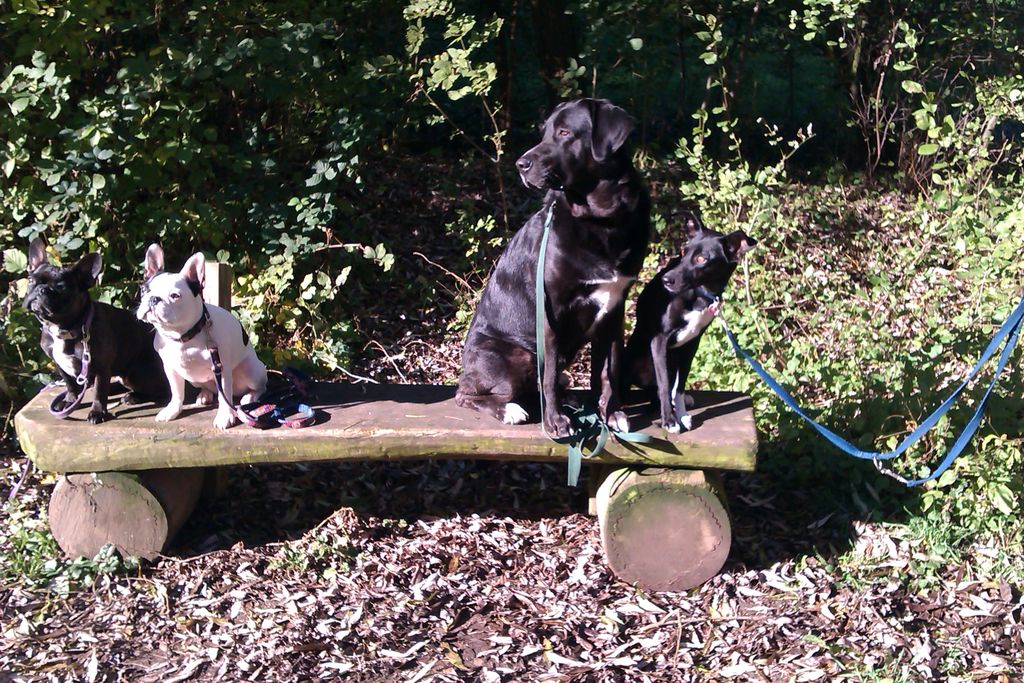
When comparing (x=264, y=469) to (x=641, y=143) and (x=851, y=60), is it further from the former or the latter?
(x=851, y=60)

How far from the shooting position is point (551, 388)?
3.96 metres

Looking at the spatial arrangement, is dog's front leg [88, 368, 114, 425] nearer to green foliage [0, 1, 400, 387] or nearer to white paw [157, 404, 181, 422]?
white paw [157, 404, 181, 422]

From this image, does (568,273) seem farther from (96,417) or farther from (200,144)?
(200,144)

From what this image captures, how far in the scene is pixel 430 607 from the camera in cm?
397

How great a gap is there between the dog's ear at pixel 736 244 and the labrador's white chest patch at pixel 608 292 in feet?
1.28

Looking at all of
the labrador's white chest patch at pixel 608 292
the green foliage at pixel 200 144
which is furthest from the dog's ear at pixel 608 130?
the green foliage at pixel 200 144

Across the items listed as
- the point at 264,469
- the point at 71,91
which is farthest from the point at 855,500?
the point at 71,91

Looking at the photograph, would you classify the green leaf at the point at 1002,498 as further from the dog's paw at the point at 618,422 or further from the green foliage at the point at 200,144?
the green foliage at the point at 200,144

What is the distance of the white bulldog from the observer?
146 inches

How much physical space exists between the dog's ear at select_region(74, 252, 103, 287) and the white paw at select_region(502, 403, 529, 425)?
172 cm

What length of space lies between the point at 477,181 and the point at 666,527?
4.70m

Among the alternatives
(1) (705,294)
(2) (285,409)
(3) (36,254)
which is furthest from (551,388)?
(3) (36,254)

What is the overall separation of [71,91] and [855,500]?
209 inches

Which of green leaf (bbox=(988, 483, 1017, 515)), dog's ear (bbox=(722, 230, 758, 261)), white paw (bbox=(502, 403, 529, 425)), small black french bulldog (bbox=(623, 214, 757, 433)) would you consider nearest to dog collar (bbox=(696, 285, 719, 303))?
small black french bulldog (bbox=(623, 214, 757, 433))
